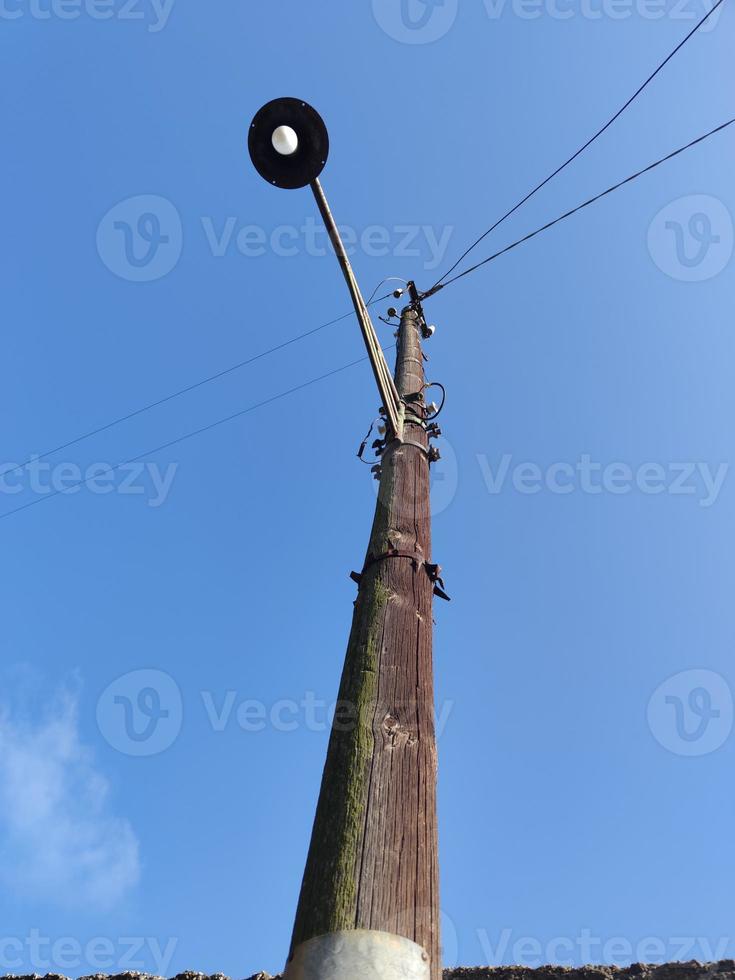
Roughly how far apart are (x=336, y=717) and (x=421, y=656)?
0.35 metres

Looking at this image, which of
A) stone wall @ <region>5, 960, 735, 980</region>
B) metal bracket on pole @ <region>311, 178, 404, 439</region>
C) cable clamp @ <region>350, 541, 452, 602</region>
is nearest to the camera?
cable clamp @ <region>350, 541, 452, 602</region>

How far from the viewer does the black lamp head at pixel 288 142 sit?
10.8ft

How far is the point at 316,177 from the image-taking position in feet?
11.1

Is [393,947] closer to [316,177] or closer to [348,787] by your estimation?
[348,787]

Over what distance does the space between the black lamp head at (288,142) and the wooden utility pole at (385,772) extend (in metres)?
1.37

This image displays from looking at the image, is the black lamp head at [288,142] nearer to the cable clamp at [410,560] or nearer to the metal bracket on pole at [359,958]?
the cable clamp at [410,560]

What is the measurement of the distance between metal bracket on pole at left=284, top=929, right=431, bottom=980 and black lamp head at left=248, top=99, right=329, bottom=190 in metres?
2.68

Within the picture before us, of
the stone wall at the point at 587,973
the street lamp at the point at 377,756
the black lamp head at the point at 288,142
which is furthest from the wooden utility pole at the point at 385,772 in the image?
the stone wall at the point at 587,973

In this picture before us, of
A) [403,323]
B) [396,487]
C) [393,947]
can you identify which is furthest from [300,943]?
[403,323]

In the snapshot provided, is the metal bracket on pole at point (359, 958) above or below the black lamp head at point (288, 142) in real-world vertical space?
below

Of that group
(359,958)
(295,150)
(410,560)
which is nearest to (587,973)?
(410,560)

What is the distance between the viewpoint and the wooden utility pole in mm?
1853

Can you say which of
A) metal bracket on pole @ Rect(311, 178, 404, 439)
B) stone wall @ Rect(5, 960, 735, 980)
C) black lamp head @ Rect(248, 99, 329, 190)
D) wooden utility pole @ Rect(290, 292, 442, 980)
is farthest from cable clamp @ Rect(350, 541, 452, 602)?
stone wall @ Rect(5, 960, 735, 980)

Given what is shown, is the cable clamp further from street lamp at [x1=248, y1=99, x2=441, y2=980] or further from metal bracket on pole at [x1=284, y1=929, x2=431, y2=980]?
metal bracket on pole at [x1=284, y1=929, x2=431, y2=980]
